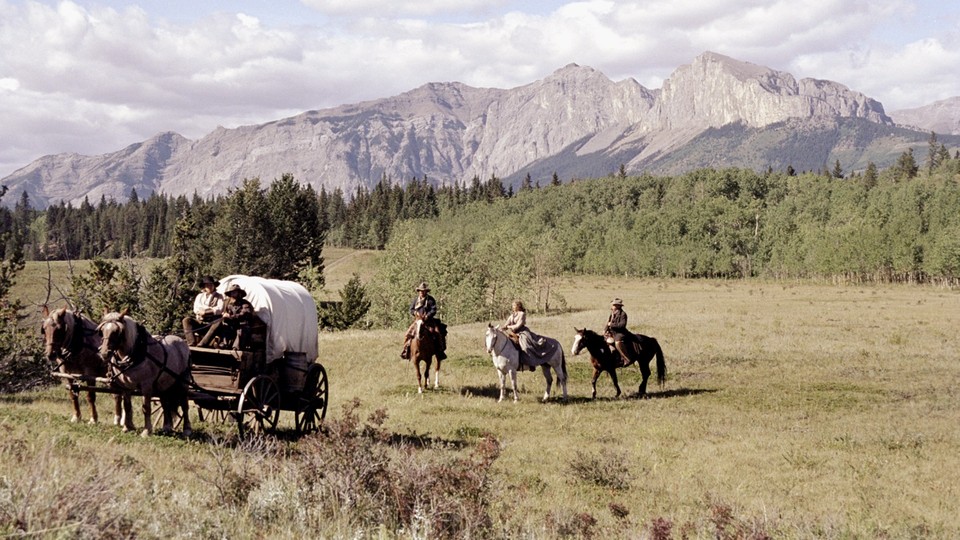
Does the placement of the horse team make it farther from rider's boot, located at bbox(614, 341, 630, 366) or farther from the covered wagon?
rider's boot, located at bbox(614, 341, 630, 366)

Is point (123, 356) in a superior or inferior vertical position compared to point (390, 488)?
superior

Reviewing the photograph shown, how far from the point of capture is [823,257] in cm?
11306

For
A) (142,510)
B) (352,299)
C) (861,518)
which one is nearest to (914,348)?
(861,518)

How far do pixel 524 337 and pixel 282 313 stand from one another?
8.61 metres

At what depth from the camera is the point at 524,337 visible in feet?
69.9

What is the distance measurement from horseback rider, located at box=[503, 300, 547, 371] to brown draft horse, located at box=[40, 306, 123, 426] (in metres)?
11.4

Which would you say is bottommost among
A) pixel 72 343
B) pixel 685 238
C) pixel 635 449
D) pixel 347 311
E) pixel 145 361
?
Answer: pixel 635 449

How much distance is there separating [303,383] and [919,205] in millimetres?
155929

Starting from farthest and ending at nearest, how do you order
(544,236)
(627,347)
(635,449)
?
1. (544,236)
2. (627,347)
3. (635,449)

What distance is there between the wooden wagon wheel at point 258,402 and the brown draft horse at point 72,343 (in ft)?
9.01

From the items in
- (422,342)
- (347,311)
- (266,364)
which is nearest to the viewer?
(266,364)

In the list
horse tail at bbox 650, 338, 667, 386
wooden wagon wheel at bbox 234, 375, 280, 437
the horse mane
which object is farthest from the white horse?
the horse mane

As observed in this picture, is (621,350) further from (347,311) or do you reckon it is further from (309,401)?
(347,311)

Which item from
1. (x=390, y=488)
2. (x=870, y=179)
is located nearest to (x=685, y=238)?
(x=870, y=179)
